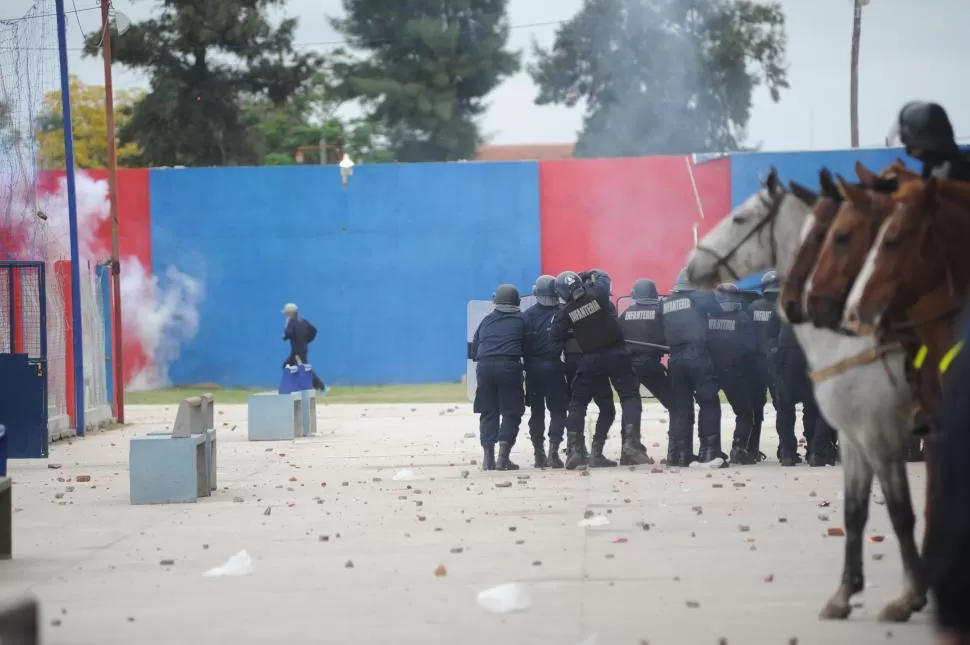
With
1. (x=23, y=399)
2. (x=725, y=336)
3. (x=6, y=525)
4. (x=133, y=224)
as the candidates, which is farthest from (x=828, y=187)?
(x=133, y=224)

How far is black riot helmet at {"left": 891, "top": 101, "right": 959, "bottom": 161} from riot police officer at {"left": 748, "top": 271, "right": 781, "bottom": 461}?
8.19 metres

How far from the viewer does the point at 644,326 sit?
1742 cm

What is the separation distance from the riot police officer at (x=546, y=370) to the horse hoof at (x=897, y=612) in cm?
963

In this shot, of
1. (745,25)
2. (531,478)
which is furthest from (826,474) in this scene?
(745,25)

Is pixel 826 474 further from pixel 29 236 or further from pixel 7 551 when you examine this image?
pixel 29 236

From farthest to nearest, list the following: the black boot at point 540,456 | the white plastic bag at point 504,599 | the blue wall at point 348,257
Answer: the blue wall at point 348,257
the black boot at point 540,456
the white plastic bag at point 504,599

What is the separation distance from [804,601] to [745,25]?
53.0m

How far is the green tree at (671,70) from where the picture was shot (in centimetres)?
5703

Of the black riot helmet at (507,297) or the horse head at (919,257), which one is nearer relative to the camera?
the horse head at (919,257)

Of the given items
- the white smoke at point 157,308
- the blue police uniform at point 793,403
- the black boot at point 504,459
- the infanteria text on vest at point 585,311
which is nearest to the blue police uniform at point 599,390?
the infanteria text on vest at point 585,311

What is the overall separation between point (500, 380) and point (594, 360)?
3.68 ft

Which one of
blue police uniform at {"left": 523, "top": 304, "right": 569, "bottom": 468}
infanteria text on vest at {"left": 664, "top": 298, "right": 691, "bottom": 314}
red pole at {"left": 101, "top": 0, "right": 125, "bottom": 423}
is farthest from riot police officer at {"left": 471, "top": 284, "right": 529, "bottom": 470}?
red pole at {"left": 101, "top": 0, "right": 125, "bottom": 423}

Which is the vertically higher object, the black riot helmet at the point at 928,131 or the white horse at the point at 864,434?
the black riot helmet at the point at 928,131

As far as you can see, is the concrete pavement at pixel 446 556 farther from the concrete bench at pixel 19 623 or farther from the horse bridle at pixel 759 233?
the concrete bench at pixel 19 623
